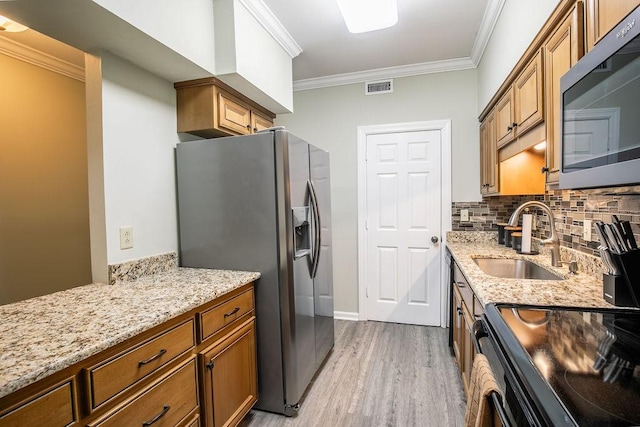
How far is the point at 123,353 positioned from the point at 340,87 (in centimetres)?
309

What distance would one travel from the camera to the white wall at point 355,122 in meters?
3.12

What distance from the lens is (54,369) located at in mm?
848

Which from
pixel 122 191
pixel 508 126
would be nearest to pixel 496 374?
pixel 508 126

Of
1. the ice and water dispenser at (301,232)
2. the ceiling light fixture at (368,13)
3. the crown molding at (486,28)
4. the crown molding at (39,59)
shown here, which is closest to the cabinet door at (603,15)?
the ceiling light fixture at (368,13)

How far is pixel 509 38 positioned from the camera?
2.04 metres

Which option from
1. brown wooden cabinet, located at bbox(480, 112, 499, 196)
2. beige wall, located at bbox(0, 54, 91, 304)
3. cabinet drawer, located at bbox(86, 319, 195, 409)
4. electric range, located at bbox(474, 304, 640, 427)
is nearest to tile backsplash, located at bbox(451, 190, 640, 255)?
brown wooden cabinet, located at bbox(480, 112, 499, 196)

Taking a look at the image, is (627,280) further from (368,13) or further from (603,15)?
(368,13)

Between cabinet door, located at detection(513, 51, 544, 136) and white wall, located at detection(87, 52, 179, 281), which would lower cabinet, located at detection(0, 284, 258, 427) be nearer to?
white wall, located at detection(87, 52, 179, 281)

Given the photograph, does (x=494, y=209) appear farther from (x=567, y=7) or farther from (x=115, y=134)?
(x=115, y=134)

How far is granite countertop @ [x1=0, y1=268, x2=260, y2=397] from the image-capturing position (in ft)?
2.83

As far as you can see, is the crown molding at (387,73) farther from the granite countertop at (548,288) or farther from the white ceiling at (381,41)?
the granite countertop at (548,288)

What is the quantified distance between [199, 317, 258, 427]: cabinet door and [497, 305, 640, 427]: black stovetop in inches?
49.6

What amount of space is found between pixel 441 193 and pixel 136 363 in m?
2.85

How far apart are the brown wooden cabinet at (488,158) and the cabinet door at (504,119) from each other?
133mm
